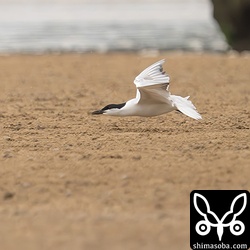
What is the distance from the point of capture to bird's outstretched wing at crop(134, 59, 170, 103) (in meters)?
6.84

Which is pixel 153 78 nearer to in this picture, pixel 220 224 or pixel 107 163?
pixel 107 163

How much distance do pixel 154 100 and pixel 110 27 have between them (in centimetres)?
1256

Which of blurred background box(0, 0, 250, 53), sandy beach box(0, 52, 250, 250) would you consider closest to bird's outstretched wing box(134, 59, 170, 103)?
sandy beach box(0, 52, 250, 250)

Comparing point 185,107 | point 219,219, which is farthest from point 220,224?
point 185,107

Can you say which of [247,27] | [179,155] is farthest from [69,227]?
[247,27]

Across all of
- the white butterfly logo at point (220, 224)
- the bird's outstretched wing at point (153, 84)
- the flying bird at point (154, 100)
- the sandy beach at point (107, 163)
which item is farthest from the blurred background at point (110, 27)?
the white butterfly logo at point (220, 224)

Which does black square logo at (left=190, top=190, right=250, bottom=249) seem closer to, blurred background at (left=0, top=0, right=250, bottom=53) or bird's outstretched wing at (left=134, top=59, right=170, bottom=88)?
bird's outstretched wing at (left=134, top=59, right=170, bottom=88)

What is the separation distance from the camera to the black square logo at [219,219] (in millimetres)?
4852

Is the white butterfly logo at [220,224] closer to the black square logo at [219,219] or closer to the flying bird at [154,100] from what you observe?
the black square logo at [219,219]

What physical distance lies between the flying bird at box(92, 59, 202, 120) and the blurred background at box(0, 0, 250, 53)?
819 cm

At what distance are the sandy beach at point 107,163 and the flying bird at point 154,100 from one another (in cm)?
→ 23

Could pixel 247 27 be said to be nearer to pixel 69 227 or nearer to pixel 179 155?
pixel 179 155

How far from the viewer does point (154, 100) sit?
7133 millimetres

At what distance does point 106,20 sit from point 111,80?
10.2 meters
